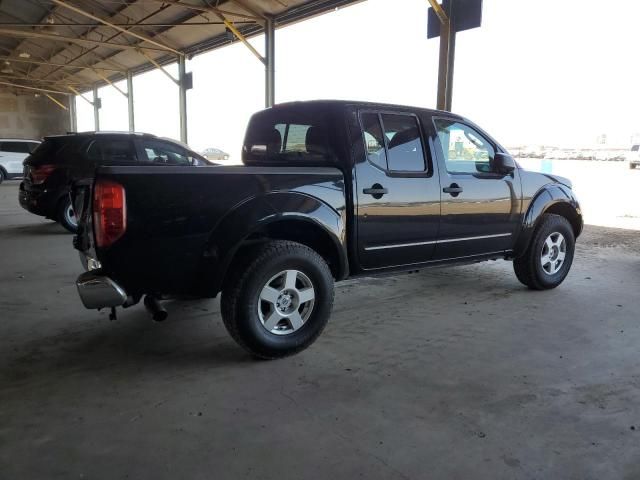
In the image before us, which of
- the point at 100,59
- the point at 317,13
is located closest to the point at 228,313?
the point at 317,13

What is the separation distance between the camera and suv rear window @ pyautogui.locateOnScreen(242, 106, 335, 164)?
372 cm

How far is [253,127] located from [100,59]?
75.4 ft

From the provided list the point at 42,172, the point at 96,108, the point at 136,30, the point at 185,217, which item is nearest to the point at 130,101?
the point at 136,30

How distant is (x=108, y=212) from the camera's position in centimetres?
275

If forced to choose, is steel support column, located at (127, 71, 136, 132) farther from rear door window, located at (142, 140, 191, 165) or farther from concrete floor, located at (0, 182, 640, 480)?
concrete floor, located at (0, 182, 640, 480)

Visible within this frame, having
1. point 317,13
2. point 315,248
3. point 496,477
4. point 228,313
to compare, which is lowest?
point 496,477

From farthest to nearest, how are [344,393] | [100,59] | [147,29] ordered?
[100,59], [147,29], [344,393]

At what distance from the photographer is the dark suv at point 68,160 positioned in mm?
7449

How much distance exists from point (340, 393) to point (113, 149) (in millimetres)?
6431

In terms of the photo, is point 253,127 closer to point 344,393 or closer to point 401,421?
point 344,393

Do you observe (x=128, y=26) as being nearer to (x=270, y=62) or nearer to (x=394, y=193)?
(x=270, y=62)

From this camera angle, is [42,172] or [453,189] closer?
[453,189]

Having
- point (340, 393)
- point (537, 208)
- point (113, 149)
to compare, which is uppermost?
point (113, 149)

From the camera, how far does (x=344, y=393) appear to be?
2852 millimetres
